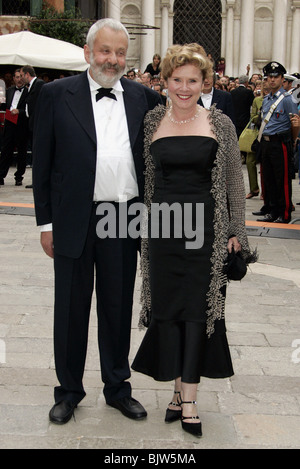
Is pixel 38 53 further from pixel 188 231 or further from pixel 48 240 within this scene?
pixel 188 231

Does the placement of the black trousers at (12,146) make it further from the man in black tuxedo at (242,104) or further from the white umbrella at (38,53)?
the man in black tuxedo at (242,104)

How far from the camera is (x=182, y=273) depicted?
3.61m

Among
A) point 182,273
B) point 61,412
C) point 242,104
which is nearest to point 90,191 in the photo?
point 182,273

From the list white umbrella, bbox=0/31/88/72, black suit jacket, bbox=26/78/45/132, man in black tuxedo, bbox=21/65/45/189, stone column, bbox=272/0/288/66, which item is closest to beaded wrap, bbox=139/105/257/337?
black suit jacket, bbox=26/78/45/132

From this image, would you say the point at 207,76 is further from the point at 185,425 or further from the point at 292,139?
the point at 292,139

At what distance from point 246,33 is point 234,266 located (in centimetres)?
2729

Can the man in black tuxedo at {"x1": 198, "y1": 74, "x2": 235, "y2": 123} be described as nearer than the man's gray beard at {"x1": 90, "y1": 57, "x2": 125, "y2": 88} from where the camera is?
No

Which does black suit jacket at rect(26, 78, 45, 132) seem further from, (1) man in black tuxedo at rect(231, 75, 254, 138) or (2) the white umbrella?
(1) man in black tuxedo at rect(231, 75, 254, 138)

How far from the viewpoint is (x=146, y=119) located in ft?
12.0

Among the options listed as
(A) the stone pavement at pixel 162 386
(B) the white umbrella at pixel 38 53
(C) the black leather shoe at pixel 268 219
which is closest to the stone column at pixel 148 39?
(B) the white umbrella at pixel 38 53

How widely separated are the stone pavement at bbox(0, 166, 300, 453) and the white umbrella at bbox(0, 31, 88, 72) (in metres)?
9.19

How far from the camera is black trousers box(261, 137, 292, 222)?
930 cm

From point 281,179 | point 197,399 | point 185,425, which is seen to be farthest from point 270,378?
point 281,179

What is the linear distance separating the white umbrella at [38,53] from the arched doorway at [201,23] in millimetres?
14743
